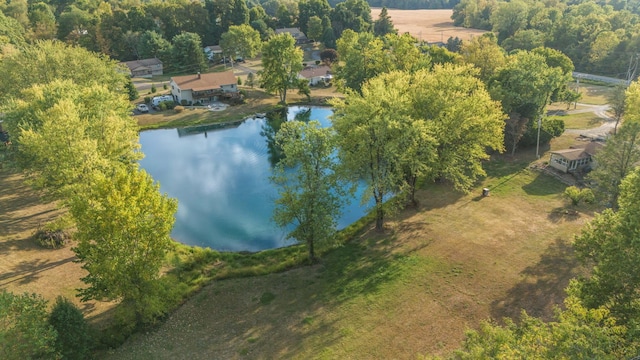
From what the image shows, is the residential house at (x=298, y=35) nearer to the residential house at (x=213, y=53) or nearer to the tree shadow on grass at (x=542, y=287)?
the residential house at (x=213, y=53)

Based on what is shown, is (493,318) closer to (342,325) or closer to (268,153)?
(342,325)

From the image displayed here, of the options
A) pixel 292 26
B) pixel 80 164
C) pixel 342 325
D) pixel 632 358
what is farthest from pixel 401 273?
pixel 292 26

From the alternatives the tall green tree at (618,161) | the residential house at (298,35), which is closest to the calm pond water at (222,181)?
the tall green tree at (618,161)

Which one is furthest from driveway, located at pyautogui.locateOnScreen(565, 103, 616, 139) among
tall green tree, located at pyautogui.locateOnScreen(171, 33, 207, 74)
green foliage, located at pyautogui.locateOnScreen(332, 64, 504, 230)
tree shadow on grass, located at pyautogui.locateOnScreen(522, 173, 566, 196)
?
tall green tree, located at pyautogui.locateOnScreen(171, 33, 207, 74)

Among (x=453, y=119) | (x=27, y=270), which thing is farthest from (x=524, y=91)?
(x=27, y=270)

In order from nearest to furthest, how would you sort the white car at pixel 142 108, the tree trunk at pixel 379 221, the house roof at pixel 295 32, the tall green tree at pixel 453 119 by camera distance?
the tree trunk at pixel 379 221, the tall green tree at pixel 453 119, the white car at pixel 142 108, the house roof at pixel 295 32
